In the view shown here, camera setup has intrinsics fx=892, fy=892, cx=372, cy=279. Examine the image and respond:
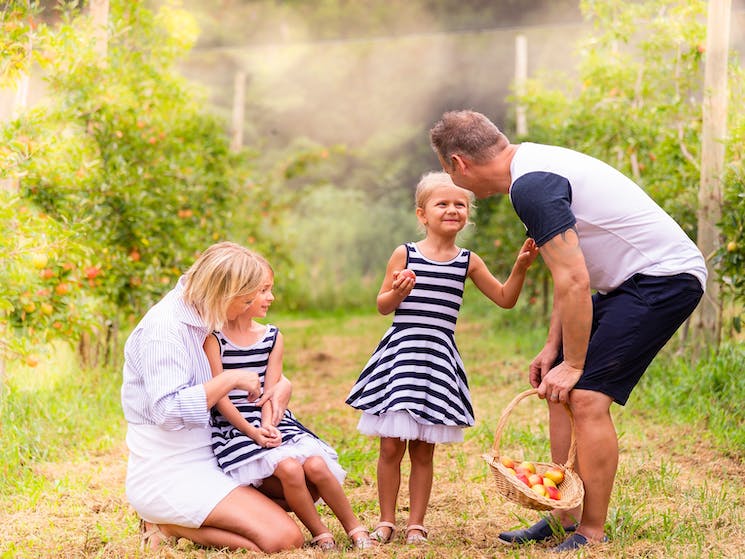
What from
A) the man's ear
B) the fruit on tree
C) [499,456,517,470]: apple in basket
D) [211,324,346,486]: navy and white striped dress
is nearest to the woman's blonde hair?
[211,324,346,486]: navy and white striped dress

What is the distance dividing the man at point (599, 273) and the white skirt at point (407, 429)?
0.46 metres

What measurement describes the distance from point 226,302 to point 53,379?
2988 millimetres

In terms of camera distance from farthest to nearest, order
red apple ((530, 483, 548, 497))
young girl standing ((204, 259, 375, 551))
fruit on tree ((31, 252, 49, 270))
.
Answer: fruit on tree ((31, 252, 49, 270)) → young girl standing ((204, 259, 375, 551)) → red apple ((530, 483, 548, 497))

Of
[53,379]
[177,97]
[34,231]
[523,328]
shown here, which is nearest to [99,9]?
[177,97]

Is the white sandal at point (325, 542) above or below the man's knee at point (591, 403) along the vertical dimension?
below

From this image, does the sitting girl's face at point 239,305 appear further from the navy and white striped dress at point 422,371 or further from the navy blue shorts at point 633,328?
the navy blue shorts at point 633,328

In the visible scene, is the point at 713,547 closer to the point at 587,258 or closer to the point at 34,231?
the point at 587,258

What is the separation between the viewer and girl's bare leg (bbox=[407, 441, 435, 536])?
3.38 m

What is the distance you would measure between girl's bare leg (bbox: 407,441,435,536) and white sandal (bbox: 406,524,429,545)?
24 mm

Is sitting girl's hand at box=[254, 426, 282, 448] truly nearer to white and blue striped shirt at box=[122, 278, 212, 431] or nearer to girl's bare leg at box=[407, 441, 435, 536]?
white and blue striped shirt at box=[122, 278, 212, 431]

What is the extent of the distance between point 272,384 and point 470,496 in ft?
3.82

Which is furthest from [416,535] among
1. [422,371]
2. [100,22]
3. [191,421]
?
[100,22]

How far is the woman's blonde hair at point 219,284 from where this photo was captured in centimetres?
322

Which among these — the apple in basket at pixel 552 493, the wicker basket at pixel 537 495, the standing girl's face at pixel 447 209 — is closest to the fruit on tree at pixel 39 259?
the standing girl's face at pixel 447 209
